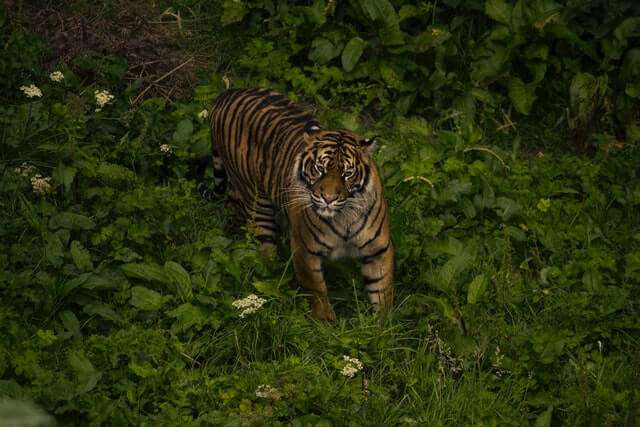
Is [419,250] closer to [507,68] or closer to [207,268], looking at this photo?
[207,268]

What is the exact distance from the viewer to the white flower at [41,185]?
493 centimetres

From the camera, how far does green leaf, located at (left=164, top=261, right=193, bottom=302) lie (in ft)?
14.2

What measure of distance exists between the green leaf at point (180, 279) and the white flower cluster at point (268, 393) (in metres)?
0.93

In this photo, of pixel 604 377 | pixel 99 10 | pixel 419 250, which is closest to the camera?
pixel 604 377

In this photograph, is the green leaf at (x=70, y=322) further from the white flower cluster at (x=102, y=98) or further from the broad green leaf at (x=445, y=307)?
the white flower cluster at (x=102, y=98)

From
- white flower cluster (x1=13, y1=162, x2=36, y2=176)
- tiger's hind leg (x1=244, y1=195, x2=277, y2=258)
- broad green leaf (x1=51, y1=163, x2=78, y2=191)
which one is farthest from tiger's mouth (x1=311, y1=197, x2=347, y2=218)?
white flower cluster (x1=13, y1=162, x2=36, y2=176)

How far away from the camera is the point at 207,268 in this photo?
448 centimetres

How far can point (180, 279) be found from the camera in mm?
4363

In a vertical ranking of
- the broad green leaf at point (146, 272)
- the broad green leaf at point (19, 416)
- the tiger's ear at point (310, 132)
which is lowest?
the broad green leaf at point (146, 272)

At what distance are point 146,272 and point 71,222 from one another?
1.91 ft

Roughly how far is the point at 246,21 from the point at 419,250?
10.1 ft

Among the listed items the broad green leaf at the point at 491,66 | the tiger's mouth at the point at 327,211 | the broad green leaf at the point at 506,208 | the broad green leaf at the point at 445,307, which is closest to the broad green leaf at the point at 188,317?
the tiger's mouth at the point at 327,211

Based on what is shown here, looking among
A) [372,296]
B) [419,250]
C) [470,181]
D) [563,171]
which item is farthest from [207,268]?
[563,171]

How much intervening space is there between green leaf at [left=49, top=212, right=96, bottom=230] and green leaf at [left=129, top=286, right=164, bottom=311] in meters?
0.57
